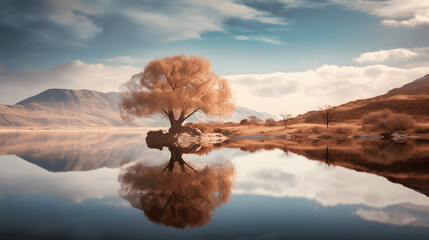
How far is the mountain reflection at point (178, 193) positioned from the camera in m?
5.38

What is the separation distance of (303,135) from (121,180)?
43.5 metres

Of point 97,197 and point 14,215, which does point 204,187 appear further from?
point 14,215

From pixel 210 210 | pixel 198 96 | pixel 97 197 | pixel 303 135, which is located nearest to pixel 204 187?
pixel 210 210

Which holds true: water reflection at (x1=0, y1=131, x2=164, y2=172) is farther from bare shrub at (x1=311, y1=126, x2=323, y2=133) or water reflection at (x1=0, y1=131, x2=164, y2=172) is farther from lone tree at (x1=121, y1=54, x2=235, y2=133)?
bare shrub at (x1=311, y1=126, x2=323, y2=133)

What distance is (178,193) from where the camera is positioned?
23.0 feet

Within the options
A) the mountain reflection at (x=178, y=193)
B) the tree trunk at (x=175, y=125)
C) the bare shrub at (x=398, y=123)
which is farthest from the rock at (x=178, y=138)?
the bare shrub at (x=398, y=123)

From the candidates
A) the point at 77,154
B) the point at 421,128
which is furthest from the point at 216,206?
the point at 421,128

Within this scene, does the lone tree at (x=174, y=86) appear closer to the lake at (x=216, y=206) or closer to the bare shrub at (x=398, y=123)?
the lake at (x=216, y=206)

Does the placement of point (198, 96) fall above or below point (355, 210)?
above

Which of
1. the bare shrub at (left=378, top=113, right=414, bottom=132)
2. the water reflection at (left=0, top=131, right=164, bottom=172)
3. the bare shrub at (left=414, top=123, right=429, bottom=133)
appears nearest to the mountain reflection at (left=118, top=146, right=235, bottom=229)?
the water reflection at (left=0, top=131, right=164, bottom=172)

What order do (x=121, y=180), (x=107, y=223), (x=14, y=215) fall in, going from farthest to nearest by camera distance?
(x=121, y=180), (x=14, y=215), (x=107, y=223)

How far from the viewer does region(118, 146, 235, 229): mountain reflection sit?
538cm

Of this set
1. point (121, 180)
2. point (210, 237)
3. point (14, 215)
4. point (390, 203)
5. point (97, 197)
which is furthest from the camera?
point (121, 180)

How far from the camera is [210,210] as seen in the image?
19.1 ft
